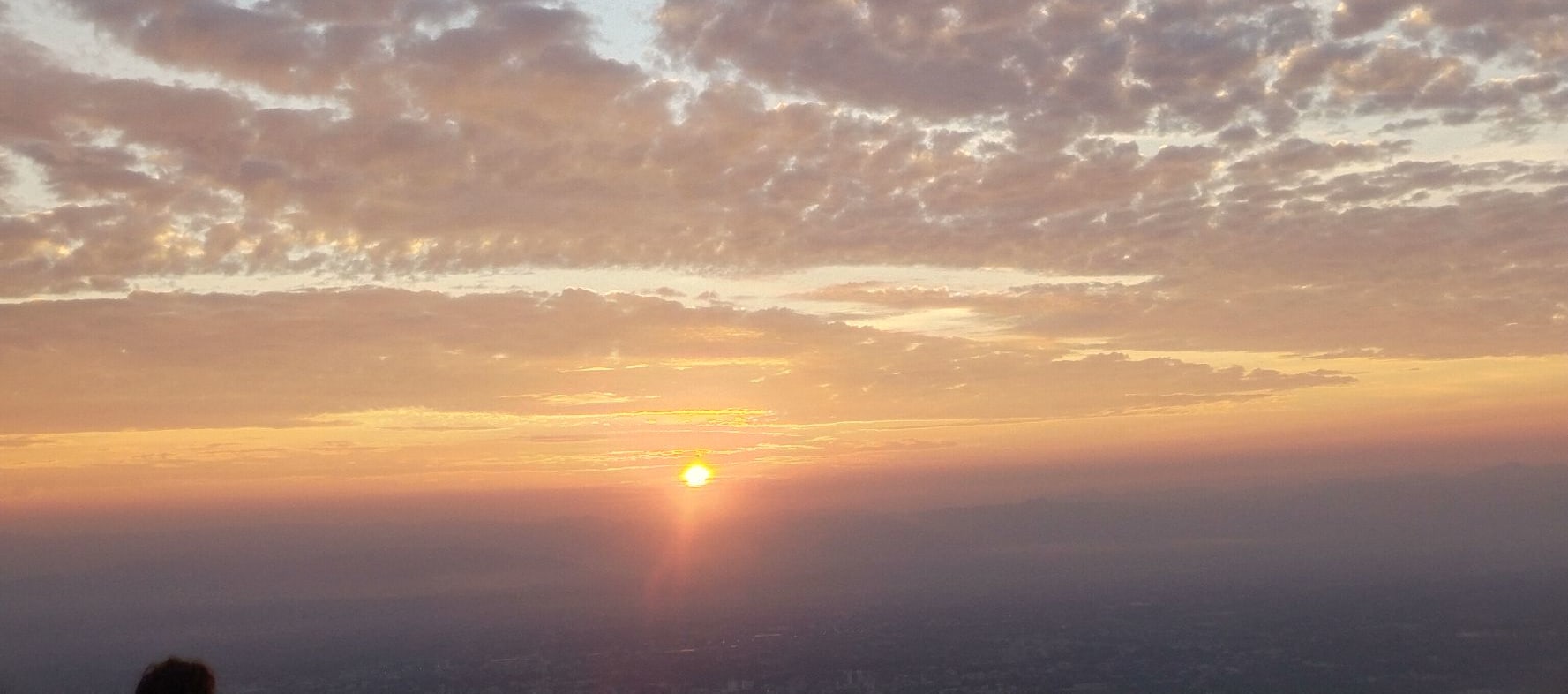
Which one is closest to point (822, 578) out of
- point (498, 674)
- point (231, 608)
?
point (231, 608)

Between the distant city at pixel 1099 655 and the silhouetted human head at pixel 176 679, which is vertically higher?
the silhouetted human head at pixel 176 679

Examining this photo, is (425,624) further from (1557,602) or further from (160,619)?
(1557,602)

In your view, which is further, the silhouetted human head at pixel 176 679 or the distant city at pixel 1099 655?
the distant city at pixel 1099 655

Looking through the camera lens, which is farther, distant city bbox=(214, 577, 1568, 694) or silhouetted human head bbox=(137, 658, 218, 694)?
distant city bbox=(214, 577, 1568, 694)

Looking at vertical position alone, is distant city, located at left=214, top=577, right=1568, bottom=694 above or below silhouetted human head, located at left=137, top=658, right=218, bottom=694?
below

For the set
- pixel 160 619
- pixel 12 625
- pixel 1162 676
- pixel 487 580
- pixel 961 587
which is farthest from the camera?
pixel 487 580

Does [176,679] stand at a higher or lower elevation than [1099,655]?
higher

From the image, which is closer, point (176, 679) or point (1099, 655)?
point (176, 679)

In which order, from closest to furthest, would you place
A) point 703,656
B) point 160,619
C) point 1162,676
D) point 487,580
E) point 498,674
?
1. point 1162,676
2. point 498,674
3. point 703,656
4. point 160,619
5. point 487,580
